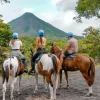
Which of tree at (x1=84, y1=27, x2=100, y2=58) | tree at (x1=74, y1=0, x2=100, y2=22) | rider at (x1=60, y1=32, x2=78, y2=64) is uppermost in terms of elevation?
tree at (x1=74, y1=0, x2=100, y2=22)

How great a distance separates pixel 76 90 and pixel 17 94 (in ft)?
8.80

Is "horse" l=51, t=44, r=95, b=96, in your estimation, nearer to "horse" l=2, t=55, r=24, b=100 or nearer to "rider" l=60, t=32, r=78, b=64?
"rider" l=60, t=32, r=78, b=64

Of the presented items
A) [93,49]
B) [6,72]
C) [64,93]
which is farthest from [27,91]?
[93,49]

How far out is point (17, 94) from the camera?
456 inches

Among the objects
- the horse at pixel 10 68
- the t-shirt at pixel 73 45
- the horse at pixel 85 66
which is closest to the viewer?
the horse at pixel 10 68

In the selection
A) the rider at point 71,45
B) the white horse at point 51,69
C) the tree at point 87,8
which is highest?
the tree at point 87,8

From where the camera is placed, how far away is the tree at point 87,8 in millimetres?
30250

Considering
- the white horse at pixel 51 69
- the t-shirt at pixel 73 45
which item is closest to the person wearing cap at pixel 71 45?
the t-shirt at pixel 73 45

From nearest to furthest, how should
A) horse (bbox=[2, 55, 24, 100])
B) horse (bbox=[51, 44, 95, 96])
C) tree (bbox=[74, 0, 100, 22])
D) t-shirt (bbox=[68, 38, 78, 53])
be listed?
horse (bbox=[2, 55, 24, 100]) → horse (bbox=[51, 44, 95, 96]) → t-shirt (bbox=[68, 38, 78, 53]) → tree (bbox=[74, 0, 100, 22])

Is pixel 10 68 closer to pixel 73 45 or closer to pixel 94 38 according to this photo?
pixel 73 45

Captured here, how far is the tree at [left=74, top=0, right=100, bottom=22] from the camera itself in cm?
3025

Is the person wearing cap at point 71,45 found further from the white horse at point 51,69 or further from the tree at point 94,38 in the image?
the tree at point 94,38

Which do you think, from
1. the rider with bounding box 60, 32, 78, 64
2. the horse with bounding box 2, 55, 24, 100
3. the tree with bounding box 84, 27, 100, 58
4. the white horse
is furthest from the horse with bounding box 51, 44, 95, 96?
the tree with bounding box 84, 27, 100, 58

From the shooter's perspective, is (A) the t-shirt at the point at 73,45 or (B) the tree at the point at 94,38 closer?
(A) the t-shirt at the point at 73,45
